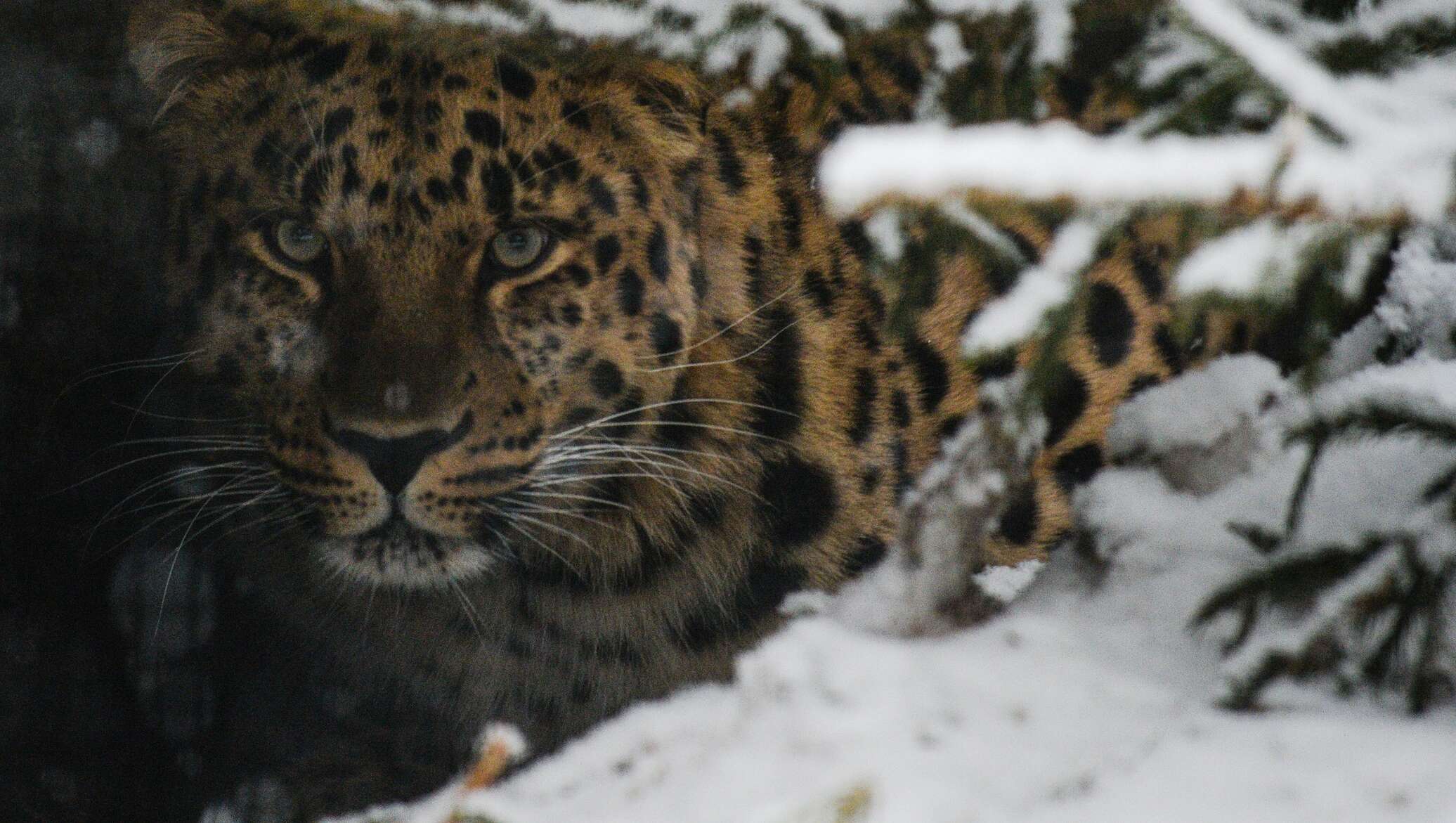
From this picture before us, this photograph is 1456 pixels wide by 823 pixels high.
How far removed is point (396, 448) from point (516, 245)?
0.36m

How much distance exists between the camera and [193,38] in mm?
2035

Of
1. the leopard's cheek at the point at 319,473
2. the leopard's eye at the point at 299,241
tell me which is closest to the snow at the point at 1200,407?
the leopard's cheek at the point at 319,473

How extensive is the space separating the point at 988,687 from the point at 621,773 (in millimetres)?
392

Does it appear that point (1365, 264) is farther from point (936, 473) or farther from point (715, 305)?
point (715, 305)

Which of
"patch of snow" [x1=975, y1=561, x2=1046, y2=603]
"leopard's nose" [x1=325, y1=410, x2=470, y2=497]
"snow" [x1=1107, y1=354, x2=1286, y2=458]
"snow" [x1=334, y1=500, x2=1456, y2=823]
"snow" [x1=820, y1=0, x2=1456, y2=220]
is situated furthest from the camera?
"leopard's nose" [x1=325, y1=410, x2=470, y2=497]

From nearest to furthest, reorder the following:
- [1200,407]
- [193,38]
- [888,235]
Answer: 1. [1200,407]
2. [888,235]
3. [193,38]

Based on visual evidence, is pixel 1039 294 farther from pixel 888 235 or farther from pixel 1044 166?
pixel 888 235

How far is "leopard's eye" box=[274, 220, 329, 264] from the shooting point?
1.97 metres

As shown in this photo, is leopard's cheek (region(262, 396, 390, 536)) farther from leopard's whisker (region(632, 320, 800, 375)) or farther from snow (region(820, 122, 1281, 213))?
snow (region(820, 122, 1281, 213))

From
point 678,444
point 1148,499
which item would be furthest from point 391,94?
point 1148,499

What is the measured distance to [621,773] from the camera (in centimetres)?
139

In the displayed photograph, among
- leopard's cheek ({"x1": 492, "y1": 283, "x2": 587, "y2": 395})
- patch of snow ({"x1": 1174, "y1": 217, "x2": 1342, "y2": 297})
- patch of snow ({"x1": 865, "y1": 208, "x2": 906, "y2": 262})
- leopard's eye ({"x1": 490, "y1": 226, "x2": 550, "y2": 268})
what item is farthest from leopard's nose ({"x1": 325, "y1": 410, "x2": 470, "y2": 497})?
patch of snow ({"x1": 1174, "y1": 217, "x2": 1342, "y2": 297})

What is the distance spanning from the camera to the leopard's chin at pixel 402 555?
1.96 meters

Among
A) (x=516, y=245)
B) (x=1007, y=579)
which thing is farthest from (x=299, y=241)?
(x=1007, y=579)
